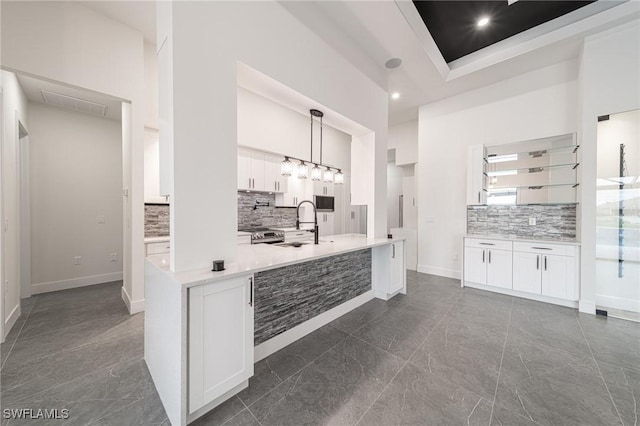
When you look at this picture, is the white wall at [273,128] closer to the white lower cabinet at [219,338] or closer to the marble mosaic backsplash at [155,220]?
the marble mosaic backsplash at [155,220]

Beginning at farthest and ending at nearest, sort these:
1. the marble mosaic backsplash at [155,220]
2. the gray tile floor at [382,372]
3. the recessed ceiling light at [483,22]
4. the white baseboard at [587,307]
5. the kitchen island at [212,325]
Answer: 1. the marble mosaic backsplash at [155,220]
2. the recessed ceiling light at [483,22]
3. the white baseboard at [587,307]
4. the gray tile floor at [382,372]
5. the kitchen island at [212,325]

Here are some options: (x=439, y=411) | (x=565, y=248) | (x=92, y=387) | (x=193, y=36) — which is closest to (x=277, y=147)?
(x=193, y=36)

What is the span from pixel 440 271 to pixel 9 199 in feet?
20.9

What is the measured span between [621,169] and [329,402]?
4.45 meters

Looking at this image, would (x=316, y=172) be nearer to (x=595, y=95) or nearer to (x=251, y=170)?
(x=251, y=170)

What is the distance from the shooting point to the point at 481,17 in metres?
3.05

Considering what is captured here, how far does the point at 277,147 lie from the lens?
4.82 meters

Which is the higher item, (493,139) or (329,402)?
(493,139)

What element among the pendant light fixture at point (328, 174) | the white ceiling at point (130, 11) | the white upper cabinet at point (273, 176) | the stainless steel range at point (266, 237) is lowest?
the stainless steel range at point (266, 237)

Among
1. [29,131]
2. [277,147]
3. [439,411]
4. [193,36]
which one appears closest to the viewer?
[439,411]

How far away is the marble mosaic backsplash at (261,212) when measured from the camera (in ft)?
14.9

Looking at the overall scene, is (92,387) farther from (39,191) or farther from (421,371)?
(39,191)

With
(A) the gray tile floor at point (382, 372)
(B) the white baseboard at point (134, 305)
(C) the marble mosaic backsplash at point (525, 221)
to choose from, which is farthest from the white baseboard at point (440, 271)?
(B) the white baseboard at point (134, 305)

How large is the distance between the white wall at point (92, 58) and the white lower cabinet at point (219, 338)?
223 cm
